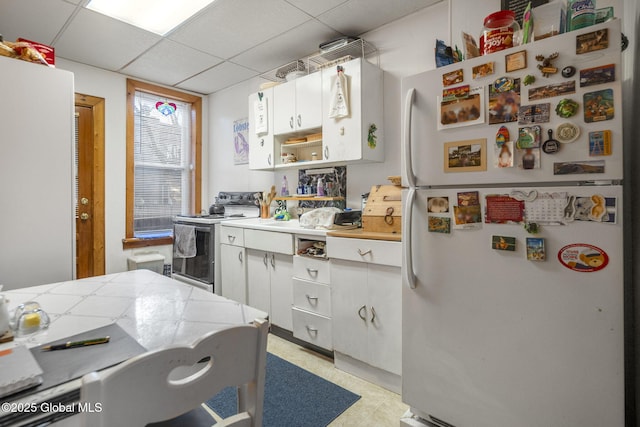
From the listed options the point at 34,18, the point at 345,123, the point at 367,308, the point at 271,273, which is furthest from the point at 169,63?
the point at 367,308

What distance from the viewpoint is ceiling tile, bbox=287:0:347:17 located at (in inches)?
86.1

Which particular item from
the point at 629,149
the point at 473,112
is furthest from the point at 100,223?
A: the point at 629,149

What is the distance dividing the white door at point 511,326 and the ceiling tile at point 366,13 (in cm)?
156

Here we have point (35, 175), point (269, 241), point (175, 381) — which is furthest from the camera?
point (269, 241)

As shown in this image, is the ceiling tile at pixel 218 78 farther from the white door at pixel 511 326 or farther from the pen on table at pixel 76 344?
the pen on table at pixel 76 344

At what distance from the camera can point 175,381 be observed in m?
0.62

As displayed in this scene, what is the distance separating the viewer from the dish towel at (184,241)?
325 centimetres

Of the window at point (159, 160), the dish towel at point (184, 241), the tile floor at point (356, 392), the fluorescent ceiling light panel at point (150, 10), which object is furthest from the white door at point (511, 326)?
the window at point (159, 160)

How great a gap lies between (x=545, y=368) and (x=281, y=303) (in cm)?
180

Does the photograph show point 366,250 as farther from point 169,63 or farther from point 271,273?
point 169,63

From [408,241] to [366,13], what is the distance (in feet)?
5.98

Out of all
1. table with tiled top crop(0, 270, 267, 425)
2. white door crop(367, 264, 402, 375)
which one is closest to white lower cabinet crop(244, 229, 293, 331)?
white door crop(367, 264, 402, 375)

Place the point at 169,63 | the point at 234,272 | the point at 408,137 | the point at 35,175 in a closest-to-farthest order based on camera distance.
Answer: the point at 408,137
the point at 35,175
the point at 234,272
the point at 169,63

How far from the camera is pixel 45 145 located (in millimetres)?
2004
